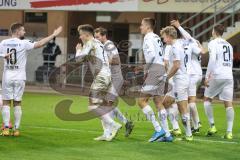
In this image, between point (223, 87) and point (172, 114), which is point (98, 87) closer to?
point (172, 114)

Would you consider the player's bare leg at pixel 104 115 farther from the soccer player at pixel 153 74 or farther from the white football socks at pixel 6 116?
the white football socks at pixel 6 116

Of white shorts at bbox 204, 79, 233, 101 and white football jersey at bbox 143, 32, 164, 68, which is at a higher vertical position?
white football jersey at bbox 143, 32, 164, 68

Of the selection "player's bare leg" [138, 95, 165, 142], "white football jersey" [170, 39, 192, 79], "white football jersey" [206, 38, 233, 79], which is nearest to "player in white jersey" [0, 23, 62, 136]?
"player's bare leg" [138, 95, 165, 142]

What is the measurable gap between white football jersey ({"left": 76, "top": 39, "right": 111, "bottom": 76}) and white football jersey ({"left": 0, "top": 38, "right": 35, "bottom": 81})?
146 cm

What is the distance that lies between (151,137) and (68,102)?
32.6 ft

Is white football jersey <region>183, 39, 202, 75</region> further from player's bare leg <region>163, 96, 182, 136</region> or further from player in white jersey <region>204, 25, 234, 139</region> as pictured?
player's bare leg <region>163, 96, 182, 136</region>

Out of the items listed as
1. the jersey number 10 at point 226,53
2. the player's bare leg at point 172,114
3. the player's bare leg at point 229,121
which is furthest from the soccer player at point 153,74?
the jersey number 10 at point 226,53

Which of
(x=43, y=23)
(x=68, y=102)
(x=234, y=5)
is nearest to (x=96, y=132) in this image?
(x=68, y=102)

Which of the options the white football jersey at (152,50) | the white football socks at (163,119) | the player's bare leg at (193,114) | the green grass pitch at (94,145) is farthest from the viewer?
the player's bare leg at (193,114)

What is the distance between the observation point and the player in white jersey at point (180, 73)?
14078 millimetres

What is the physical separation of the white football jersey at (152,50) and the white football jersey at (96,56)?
0.81 metres

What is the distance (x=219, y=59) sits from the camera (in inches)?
606

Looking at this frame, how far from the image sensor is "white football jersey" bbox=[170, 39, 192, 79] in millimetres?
14086

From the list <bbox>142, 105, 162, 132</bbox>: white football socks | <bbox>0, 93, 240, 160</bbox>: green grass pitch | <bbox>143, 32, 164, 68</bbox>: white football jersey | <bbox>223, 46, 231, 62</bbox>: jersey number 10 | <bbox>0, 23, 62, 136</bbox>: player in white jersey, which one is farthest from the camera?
<bbox>223, 46, 231, 62</bbox>: jersey number 10
